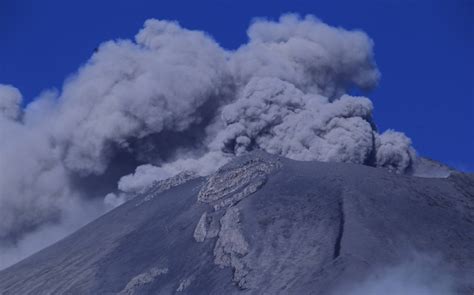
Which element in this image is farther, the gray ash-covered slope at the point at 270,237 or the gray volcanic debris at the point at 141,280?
the gray volcanic debris at the point at 141,280

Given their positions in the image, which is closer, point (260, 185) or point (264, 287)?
point (264, 287)

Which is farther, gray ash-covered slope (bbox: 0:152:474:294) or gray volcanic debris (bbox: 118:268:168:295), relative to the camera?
gray volcanic debris (bbox: 118:268:168:295)

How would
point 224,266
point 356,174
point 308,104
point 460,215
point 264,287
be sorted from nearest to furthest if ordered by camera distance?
1. point 264,287
2. point 224,266
3. point 460,215
4. point 356,174
5. point 308,104

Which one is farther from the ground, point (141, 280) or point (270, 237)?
point (141, 280)

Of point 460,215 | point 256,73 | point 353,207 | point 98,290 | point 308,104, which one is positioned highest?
point 256,73

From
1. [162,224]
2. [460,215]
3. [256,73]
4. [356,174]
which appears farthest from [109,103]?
[460,215]

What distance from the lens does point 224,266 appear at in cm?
4394

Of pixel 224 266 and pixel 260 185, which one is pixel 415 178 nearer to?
pixel 260 185

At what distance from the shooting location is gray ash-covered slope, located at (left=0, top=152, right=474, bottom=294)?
41.6 meters

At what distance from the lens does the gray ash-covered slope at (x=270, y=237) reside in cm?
4162

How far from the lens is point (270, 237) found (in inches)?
1779

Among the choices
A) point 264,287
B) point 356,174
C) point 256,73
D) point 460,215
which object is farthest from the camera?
point 256,73

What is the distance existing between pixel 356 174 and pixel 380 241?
7.94m

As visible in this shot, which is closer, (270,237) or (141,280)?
(270,237)
